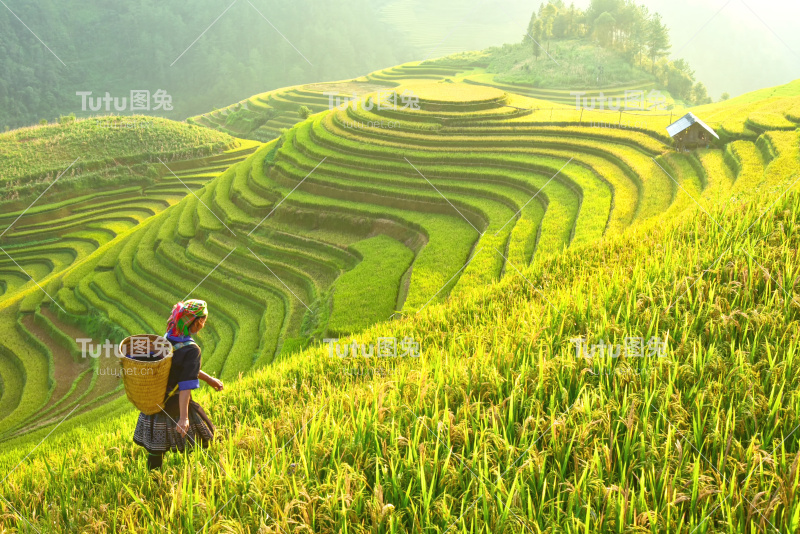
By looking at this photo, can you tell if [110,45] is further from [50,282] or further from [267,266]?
[267,266]

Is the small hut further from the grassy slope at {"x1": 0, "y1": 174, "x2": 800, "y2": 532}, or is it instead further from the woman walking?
the woman walking

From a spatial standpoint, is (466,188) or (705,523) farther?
(466,188)

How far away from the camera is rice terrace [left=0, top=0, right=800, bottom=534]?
2689mm

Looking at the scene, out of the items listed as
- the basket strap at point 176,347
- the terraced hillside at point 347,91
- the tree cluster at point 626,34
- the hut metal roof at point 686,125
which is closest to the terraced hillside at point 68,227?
the terraced hillside at point 347,91

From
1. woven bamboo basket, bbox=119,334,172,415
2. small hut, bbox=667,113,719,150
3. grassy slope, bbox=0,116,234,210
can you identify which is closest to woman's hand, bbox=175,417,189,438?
woven bamboo basket, bbox=119,334,172,415

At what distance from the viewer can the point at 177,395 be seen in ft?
12.3

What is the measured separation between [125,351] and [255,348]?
33.1 ft

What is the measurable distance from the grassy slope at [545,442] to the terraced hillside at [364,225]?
5.45 m

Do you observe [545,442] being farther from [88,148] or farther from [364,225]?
[88,148]

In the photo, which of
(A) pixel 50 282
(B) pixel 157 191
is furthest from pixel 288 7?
(A) pixel 50 282

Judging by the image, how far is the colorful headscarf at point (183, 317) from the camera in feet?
11.9

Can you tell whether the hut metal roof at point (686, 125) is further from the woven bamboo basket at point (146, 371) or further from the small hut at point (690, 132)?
the woven bamboo basket at point (146, 371)

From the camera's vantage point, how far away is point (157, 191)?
35.5m

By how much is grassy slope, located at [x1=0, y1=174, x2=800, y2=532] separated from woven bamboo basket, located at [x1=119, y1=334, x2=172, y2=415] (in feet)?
1.69
